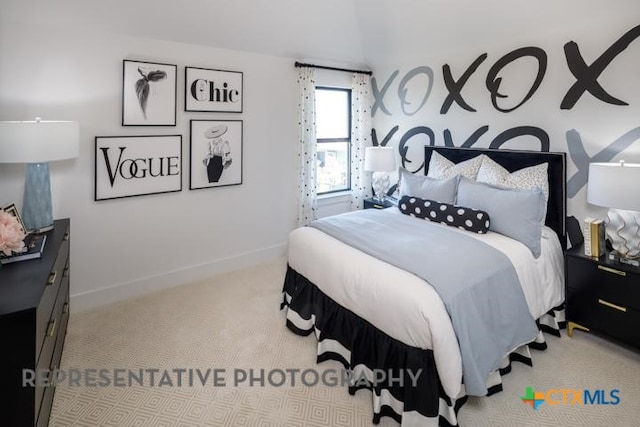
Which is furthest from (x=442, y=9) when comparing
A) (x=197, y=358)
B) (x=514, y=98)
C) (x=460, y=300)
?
(x=197, y=358)

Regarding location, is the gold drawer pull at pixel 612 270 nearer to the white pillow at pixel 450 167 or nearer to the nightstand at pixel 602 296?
the nightstand at pixel 602 296

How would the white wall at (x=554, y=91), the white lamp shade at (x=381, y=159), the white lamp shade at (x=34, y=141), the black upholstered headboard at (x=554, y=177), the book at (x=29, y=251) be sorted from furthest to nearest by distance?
the white lamp shade at (x=381, y=159)
the black upholstered headboard at (x=554, y=177)
the white wall at (x=554, y=91)
the white lamp shade at (x=34, y=141)
the book at (x=29, y=251)


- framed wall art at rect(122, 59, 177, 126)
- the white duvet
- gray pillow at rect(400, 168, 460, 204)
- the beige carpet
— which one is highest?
framed wall art at rect(122, 59, 177, 126)

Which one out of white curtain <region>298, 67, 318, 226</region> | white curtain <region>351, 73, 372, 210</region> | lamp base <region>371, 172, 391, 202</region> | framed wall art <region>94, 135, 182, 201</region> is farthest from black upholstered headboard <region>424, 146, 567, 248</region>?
framed wall art <region>94, 135, 182, 201</region>

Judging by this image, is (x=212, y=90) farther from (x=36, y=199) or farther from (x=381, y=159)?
(x=381, y=159)

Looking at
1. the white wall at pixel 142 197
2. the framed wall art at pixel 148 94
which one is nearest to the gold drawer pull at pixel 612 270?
the white wall at pixel 142 197

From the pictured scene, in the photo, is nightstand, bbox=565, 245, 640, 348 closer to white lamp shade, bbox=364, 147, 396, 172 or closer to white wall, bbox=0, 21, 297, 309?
white lamp shade, bbox=364, 147, 396, 172

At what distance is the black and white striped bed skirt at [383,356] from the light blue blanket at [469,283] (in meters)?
0.18

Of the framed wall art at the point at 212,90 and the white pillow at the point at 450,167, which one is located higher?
the framed wall art at the point at 212,90

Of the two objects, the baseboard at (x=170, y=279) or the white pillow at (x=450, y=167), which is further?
the white pillow at (x=450, y=167)

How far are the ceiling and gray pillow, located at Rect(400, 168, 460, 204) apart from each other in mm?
1413

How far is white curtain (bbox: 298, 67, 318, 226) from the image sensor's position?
13.4 ft

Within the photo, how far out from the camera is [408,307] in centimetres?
175

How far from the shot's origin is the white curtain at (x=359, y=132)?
15.1 feet
